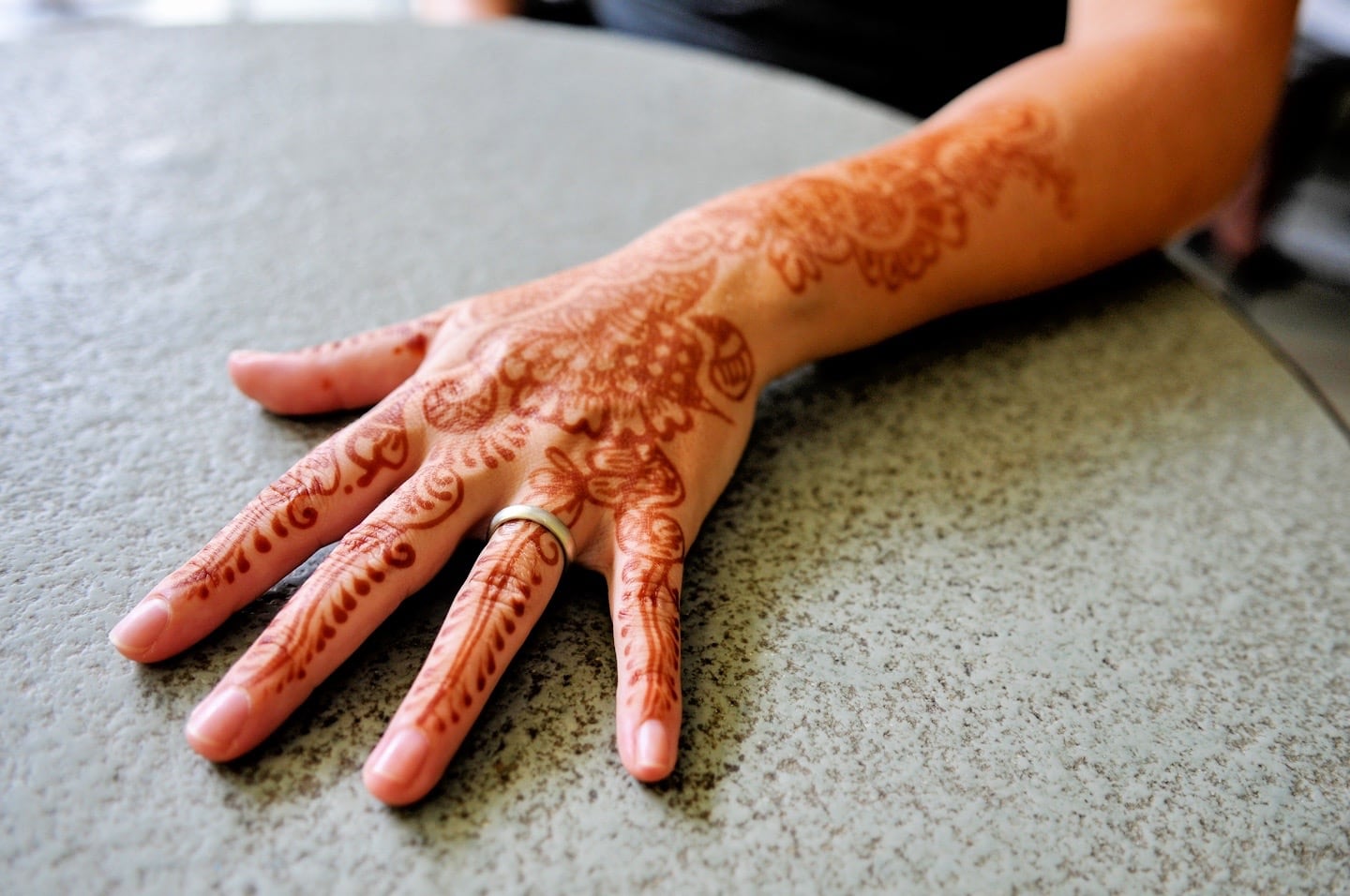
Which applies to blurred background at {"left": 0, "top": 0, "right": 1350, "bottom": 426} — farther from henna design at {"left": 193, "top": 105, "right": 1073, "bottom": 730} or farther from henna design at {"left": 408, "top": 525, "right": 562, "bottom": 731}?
henna design at {"left": 408, "top": 525, "right": 562, "bottom": 731}

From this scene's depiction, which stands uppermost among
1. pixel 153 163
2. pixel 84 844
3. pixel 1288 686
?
pixel 153 163

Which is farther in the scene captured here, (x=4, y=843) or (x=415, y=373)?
(x=415, y=373)

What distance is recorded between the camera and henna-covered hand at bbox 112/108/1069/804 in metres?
0.53

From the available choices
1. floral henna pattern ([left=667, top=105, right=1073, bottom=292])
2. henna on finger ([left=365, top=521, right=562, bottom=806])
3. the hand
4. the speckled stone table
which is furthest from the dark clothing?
henna on finger ([left=365, top=521, right=562, bottom=806])

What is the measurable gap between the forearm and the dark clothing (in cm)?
25

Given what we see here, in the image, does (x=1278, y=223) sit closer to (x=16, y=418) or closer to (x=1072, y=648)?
(x=1072, y=648)

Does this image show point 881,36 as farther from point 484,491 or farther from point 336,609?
point 336,609

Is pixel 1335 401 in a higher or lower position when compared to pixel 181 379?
lower

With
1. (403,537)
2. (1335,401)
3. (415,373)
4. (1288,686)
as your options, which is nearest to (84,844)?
(403,537)

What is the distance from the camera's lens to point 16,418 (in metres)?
0.72

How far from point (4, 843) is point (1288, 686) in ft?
2.54

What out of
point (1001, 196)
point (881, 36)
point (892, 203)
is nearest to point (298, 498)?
point (892, 203)

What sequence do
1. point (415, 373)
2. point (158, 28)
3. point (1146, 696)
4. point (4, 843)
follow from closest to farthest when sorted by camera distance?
point (4, 843) < point (1146, 696) < point (415, 373) < point (158, 28)

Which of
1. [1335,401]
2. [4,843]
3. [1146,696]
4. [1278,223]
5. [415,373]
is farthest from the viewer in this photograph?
[1278,223]
